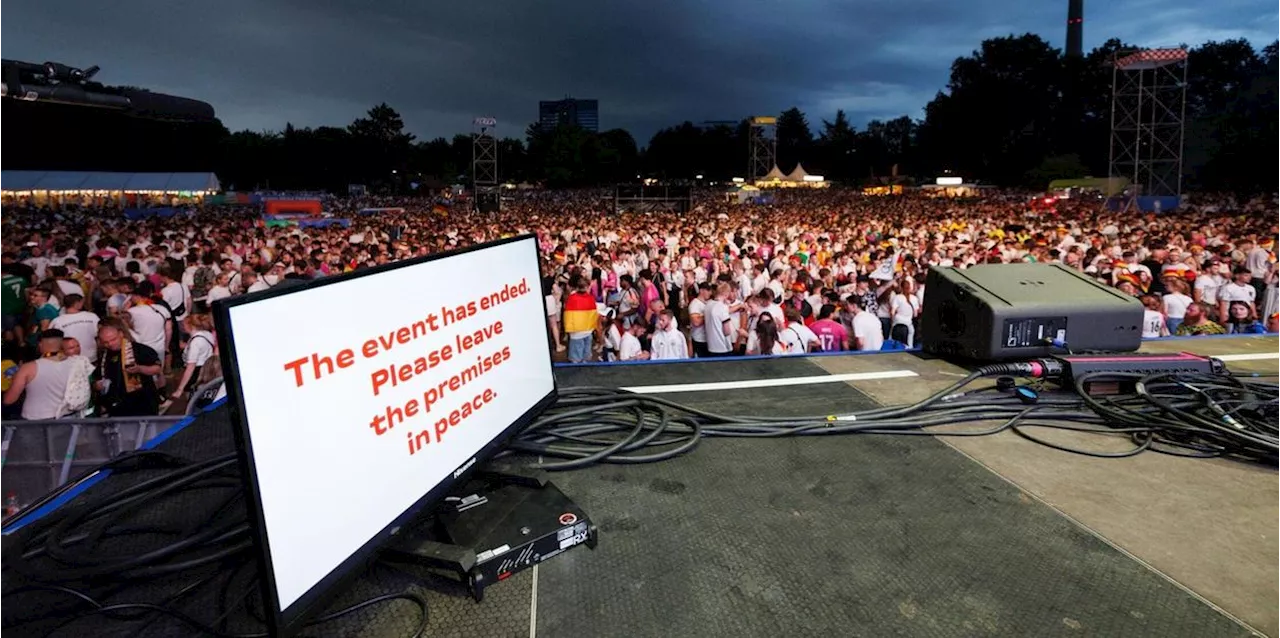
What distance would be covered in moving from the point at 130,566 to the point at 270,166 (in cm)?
10079

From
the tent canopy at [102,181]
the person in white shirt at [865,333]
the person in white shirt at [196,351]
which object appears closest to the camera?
the person in white shirt at [196,351]

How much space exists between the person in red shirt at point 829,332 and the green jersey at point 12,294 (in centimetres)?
1091

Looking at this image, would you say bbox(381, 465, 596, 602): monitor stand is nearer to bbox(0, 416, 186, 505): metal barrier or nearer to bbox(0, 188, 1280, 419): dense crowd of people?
bbox(0, 416, 186, 505): metal barrier

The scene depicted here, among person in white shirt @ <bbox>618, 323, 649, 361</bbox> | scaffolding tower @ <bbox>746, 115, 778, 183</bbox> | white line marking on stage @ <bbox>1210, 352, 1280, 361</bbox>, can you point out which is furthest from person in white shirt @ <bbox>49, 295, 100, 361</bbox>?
scaffolding tower @ <bbox>746, 115, 778, 183</bbox>

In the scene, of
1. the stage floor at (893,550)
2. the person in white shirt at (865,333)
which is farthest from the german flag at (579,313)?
the stage floor at (893,550)

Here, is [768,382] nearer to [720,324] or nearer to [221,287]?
[720,324]

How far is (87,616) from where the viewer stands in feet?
5.54

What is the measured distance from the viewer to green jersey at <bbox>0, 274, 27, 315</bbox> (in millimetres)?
9020

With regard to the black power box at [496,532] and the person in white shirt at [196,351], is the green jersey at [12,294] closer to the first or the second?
the person in white shirt at [196,351]

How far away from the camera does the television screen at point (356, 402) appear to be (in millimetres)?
1370

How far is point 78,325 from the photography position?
735cm

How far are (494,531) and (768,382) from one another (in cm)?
228

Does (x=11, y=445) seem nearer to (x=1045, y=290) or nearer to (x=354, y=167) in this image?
(x=1045, y=290)

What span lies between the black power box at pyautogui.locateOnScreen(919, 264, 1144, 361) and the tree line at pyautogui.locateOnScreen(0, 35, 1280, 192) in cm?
5065
